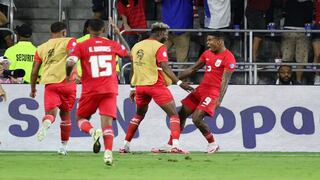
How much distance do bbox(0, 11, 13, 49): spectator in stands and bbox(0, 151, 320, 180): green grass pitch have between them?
666 cm

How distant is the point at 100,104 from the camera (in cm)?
1638

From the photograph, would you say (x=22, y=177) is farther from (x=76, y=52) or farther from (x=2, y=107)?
(x=2, y=107)

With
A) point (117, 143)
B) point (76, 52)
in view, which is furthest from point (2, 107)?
point (76, 52)

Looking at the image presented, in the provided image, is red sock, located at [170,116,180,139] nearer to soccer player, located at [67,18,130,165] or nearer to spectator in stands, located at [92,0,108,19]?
soccer player, located at [67,18,130,165]

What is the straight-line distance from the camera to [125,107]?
22.1 m

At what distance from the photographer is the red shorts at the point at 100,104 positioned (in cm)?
1605

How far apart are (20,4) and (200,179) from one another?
1432cm

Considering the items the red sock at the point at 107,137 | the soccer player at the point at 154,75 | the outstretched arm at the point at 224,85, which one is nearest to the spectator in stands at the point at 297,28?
the outstretched arm at the point at 224,85

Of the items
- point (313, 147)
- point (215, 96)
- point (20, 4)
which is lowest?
point (313, 147)

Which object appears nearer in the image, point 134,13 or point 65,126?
point 65,126

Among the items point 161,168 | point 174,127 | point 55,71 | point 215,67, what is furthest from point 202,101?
point 161,168

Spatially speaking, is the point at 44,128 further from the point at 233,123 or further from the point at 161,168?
the point at 233,123

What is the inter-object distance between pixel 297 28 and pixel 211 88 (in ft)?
15.7

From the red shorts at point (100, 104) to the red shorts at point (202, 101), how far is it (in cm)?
344
